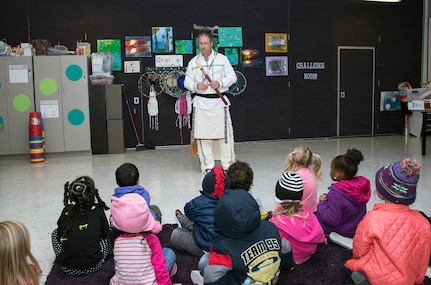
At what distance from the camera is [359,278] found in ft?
7.87

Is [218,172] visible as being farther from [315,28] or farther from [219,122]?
[315,28]

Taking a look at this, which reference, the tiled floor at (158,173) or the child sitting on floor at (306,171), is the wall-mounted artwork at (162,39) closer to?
the tiled floor at (158,173)

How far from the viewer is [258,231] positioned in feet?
7.16

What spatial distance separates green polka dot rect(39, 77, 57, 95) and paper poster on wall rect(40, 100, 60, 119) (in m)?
0.16

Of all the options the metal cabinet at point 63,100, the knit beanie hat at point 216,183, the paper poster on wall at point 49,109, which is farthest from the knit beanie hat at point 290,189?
the paper poster on wall at point 49,109

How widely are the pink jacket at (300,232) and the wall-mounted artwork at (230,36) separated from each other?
663cm

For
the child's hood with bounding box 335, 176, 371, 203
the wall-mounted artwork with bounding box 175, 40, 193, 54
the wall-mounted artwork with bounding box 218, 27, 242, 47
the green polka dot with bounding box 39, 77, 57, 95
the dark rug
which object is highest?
the wall-mounted artwork with bounding box 218, 27, 242, 47

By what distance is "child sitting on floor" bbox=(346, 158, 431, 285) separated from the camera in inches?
87.5

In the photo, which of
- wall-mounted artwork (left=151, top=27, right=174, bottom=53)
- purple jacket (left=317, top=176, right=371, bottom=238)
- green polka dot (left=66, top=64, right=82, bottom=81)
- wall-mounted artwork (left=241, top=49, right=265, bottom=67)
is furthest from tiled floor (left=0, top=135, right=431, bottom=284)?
wall-mounted artwork (left=151, top=27, right=174, bottom=53)

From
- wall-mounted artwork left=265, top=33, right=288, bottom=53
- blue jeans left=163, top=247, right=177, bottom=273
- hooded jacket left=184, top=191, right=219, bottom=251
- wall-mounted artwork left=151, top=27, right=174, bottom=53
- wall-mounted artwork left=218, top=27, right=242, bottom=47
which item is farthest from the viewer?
wall-mounted artwork left=265, top=33, right=288, bottom=53

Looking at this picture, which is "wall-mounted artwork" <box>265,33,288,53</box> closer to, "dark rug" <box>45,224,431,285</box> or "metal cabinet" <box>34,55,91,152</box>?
"metal cabinet" <box>34,55,91,152</box>

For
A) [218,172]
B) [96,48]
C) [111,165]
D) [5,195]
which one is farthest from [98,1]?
[218,172]

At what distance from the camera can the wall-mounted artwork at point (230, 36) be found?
29.3ft

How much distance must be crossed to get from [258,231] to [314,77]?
25.9ft
